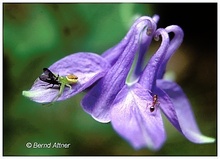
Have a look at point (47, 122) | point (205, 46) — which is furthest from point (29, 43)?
point (205, 46)

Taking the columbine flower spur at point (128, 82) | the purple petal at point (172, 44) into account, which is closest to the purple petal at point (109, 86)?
the columbine flower spur at point (128, 82)

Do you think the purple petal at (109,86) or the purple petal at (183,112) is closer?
the purple petal at (109,86)

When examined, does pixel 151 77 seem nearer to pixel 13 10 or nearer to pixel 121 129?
pixel 121 129

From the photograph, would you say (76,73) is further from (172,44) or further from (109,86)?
(172,44)

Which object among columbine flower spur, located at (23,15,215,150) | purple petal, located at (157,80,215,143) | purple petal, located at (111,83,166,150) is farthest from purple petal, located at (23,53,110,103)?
purple petal, located at (157,80,215,143)

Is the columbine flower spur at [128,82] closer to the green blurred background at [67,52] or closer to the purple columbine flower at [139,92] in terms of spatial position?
the purple columbine flower at [139,92]

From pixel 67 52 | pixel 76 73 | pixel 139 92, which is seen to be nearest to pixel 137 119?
pixel 139 92
